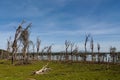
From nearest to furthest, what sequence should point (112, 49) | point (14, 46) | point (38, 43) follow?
point (14, 46)
point (38, 43)
point (112, 49)

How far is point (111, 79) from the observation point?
93.4 feet

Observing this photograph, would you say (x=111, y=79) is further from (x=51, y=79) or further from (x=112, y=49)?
(x=112, y=49)

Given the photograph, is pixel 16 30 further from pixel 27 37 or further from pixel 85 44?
pixel 85 44

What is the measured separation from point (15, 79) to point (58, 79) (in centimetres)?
579

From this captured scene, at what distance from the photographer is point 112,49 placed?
125 meters

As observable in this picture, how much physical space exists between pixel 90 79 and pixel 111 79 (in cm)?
284

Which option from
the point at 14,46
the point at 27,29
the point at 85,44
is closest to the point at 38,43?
the point at 85,44

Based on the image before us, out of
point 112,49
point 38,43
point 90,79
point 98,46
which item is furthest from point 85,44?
point 90,79

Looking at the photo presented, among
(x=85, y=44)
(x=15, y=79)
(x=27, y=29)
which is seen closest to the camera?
(x=15, y=79)

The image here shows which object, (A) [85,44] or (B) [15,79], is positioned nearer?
(B) [15,79]

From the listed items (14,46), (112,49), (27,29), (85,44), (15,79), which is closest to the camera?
(15,79)

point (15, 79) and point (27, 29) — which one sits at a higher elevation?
point (27, 29)

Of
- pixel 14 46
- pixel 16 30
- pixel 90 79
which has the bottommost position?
pixel 90 79

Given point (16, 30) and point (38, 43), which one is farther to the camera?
point (38, 43)
